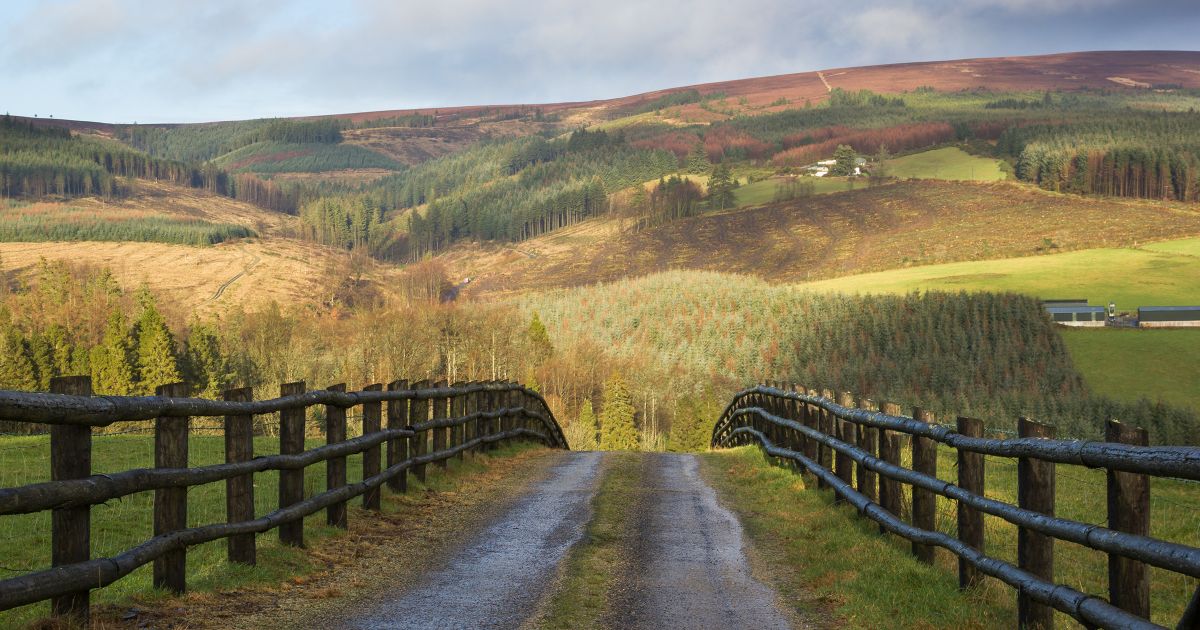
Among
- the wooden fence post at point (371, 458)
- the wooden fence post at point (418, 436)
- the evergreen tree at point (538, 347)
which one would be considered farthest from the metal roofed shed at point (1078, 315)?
the wooden fence post at point (371, 458)

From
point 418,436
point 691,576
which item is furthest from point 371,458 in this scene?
point 691,576

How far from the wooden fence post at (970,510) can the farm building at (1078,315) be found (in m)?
147

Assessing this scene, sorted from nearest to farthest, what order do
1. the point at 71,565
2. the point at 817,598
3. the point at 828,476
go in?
1. the point at 71,565
2. the point at 817,598
3. the point at 828,476

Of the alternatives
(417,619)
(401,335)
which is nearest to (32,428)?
(417,619)

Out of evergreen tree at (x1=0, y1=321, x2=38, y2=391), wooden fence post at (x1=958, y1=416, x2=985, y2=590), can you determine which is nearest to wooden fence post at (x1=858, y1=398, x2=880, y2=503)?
wooden fence post at (x1=958, y1=416, x2=985, y2=590)

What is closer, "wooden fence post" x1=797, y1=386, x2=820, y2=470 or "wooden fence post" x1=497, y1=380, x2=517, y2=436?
"wooden fence post" x1=797, y1=386, x2=820, y2=470

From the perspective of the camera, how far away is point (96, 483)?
602cm

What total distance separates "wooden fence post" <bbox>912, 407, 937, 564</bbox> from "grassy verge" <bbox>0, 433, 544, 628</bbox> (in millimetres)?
5704

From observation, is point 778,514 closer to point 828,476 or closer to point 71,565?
point 828,476

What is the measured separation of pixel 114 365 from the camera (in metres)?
95.6

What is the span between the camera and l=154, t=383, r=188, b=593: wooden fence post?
7.16 meters

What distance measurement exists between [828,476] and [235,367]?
101 metres

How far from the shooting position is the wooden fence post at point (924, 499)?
938cm

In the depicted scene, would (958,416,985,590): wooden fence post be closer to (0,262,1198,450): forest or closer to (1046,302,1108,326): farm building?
(0,262,1198,450): forest
